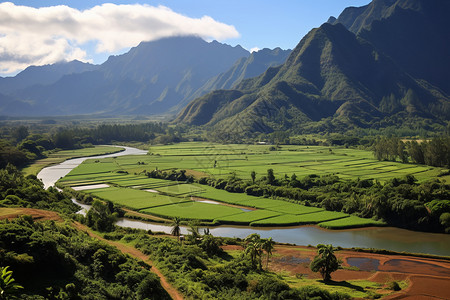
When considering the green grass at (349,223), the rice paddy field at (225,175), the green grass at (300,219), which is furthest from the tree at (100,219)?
the green grass at (349,223)

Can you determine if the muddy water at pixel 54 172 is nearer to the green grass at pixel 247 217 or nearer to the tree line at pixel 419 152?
Answer: the green grass at pixel 247 217

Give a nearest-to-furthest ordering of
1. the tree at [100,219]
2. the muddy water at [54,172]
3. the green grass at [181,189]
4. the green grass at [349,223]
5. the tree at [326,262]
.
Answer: the tree at [326,262]
the tree at [100,219]
the green grass at [349,223]
the green grass at [181,189]
the muddy water at [54,172]

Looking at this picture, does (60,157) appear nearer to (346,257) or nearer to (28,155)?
(28,155)

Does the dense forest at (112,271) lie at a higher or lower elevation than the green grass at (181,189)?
higher

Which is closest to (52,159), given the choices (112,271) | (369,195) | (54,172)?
(54,172)

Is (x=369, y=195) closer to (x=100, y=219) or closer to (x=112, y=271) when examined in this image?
(x=100, y=219)

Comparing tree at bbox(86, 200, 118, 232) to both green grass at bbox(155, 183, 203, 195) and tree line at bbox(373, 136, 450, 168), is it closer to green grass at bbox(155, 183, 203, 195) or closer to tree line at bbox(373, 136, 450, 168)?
green grass at bbox(155, 183, 203, 195)

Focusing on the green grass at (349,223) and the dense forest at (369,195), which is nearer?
the dense forest at (369,195)

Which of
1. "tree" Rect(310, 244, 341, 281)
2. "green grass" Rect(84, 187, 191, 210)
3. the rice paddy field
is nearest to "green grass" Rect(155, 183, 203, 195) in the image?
the rice paddy field
